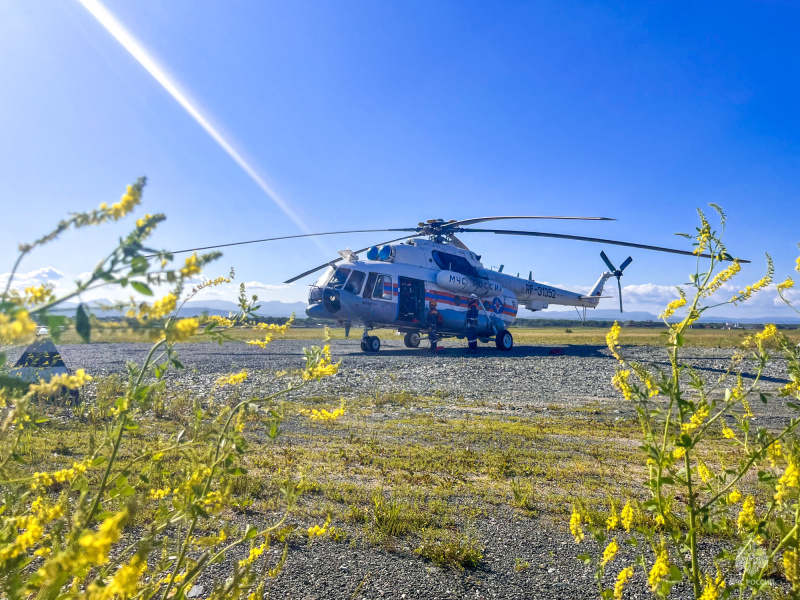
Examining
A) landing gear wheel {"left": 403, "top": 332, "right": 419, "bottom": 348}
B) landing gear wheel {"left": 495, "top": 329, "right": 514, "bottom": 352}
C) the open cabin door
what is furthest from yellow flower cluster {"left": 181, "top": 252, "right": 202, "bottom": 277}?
landing gear wheel {"left": 403, "top": 332, "right": 419, "bottom": 348}

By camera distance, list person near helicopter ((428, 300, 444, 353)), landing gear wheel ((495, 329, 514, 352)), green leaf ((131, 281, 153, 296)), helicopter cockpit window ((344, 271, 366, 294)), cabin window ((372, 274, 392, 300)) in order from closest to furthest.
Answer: green leaf ((131, 281, 153, 296)) → helicopter cockpit window ((344, 271, 366, 294)) → cabin window ((372, 274, 392, 300)) → person near helicopter ((428, 300, 444, 353)) → landing gear wheel ((495, 329, 514, 352))

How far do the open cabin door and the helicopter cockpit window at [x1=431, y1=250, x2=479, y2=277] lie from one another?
1.38 metres

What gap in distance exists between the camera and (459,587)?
2803 mm

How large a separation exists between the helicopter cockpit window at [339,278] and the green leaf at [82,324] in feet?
54.8

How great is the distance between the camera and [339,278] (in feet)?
58.1

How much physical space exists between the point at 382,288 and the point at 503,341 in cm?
693

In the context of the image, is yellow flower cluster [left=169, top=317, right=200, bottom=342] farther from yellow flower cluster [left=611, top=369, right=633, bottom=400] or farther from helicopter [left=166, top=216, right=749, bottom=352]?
helicopter [left=166, top=216, right=749, bottom=352]

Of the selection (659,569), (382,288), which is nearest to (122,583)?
(659,569)

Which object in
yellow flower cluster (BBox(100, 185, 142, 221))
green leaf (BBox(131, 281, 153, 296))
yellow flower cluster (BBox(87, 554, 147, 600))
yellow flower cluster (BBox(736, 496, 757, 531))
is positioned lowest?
yellow flower cluster (BBox(736, 496, 757, 531))

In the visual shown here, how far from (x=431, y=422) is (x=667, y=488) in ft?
12.1

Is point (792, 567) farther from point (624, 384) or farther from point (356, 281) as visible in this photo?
point (356, 281)

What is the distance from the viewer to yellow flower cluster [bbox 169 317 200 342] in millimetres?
1118

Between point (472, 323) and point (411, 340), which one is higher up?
point (472, 323)

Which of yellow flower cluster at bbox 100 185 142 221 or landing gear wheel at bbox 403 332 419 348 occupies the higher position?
yellow flower cluster at bbox 100 185 142 221
